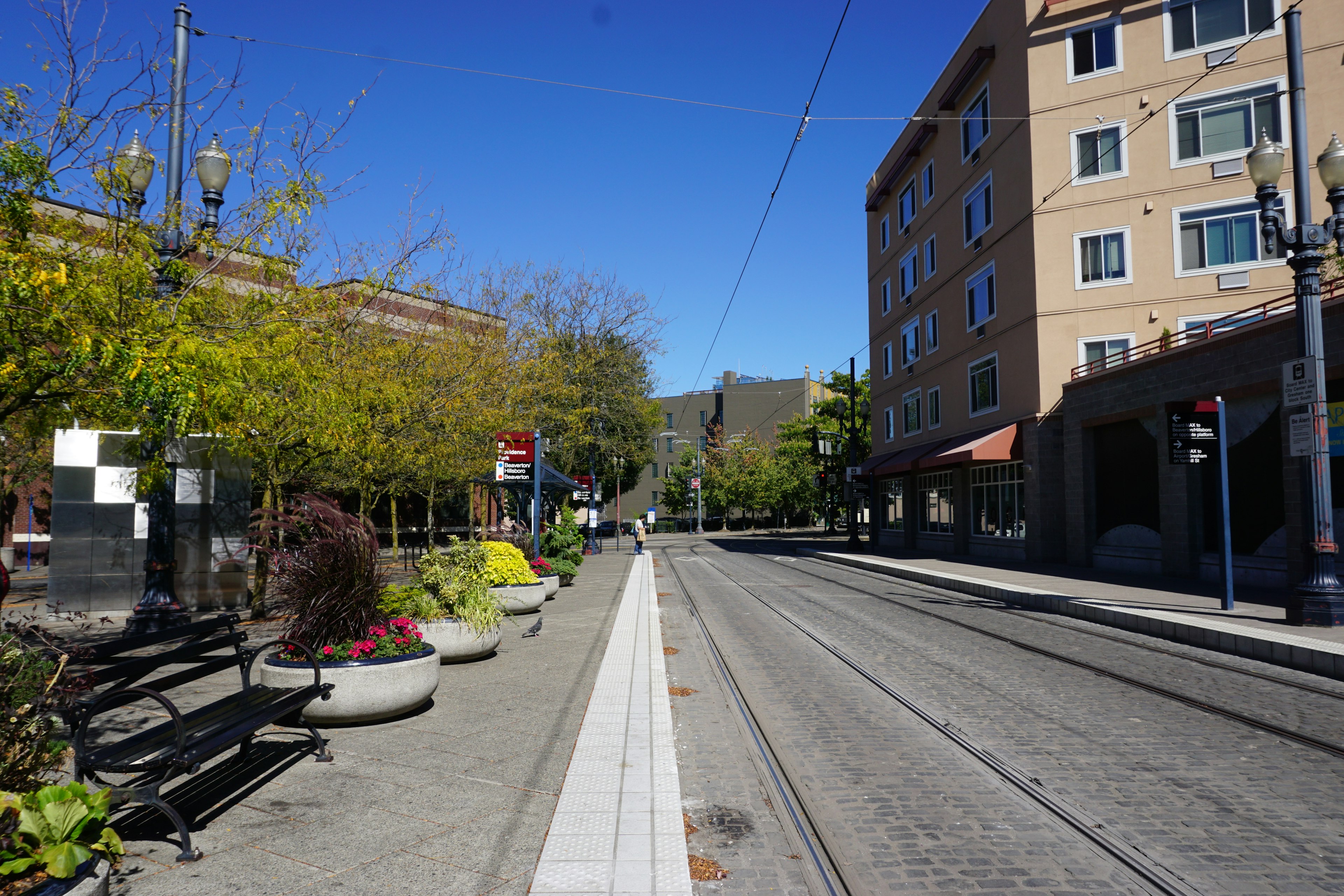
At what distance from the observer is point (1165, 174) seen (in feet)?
71.8

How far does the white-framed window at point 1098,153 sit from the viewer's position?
74.0ft

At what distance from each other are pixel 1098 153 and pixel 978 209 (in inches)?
193

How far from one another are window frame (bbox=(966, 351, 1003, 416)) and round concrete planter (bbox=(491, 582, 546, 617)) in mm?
17577

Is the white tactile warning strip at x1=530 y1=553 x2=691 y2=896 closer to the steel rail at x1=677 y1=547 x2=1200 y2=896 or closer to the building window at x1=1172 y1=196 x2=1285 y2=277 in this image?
the steel rail at x1=677 y1=547 x2=1200 y2=896

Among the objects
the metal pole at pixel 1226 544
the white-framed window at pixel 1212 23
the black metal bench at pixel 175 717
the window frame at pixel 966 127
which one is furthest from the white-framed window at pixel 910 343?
the black metal bench at pixel 175 717

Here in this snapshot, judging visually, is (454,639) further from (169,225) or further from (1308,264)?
(1308,264)

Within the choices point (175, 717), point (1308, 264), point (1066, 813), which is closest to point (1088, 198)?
point (1308, 264)

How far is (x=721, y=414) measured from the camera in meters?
90.1

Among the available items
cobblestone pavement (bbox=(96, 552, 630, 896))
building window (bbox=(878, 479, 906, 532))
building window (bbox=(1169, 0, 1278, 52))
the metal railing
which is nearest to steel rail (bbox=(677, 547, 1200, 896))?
cobblestone pavement (bbox=(96, 552, 630, 896))

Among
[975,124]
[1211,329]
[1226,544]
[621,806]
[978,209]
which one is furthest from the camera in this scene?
[975,124]

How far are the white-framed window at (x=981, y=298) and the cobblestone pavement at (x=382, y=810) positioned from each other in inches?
912

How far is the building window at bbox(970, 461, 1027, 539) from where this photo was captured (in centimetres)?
2497

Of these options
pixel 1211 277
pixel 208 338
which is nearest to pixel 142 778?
pixel 208 338

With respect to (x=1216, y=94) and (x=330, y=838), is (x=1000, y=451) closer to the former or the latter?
(x=1216, y=94)
